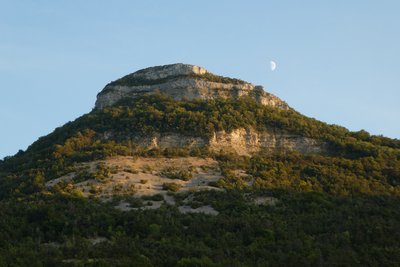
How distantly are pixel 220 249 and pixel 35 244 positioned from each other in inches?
372

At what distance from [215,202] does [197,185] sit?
6571 millimetres

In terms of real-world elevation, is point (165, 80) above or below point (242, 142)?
above

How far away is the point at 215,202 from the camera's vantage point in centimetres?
4494

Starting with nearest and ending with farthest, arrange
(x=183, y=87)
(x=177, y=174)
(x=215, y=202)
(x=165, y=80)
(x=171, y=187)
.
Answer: (x=215, y=202) < (x=171, y=187) < (x=177, y=174) < (x=183, y=87) < (x=165, y=80)

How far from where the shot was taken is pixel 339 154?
208ft

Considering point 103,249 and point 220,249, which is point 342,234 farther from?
point 103,249

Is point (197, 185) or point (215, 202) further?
point (197, 185)

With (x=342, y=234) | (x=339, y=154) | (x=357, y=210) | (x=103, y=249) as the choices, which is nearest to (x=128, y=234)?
(x=103, y=249)

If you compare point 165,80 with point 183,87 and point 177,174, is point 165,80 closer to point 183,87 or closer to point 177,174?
point 183,87

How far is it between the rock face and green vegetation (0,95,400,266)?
2395mm

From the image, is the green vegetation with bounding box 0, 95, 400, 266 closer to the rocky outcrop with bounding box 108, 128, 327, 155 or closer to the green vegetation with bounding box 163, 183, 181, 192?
the green vegetation with bounding box 163, 183, 181, 192

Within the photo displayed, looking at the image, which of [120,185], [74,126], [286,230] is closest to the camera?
[286,230]

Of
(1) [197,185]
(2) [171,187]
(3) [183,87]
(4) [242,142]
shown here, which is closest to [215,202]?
(2) [171,187]

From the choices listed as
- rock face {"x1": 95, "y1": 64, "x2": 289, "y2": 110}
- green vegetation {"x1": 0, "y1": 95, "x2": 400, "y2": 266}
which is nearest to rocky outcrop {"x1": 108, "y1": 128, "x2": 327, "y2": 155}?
green vegetation {"x1": 0, "y1": 95, "x2": 400, "y2": 266}
